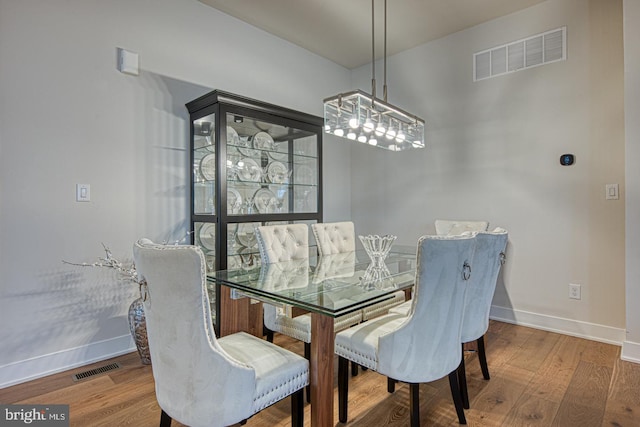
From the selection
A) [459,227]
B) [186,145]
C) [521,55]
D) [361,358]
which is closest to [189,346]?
[361,358]

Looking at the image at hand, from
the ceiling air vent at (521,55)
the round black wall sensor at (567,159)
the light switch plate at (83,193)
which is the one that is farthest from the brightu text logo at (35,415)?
the ceiling air vent at (521,55)

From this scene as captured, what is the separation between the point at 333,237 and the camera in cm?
296

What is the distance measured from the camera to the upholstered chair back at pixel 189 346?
3.65 feet

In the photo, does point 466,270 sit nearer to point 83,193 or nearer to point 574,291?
point 574,291

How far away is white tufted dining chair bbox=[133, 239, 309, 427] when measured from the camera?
1112 mm

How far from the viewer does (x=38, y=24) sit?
2.20m

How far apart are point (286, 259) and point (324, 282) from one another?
0.74 m

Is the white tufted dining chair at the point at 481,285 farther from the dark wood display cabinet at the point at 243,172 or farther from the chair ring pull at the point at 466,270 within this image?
the dark wood display cabinet at the point at 243,172

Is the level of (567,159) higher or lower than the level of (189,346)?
higher

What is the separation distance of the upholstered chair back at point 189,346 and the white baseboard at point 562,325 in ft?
9.49

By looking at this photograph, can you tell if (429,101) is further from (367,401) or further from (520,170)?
(367,401)

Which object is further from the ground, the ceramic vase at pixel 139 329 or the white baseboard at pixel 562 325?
the ceramic vase at pixel 139 329

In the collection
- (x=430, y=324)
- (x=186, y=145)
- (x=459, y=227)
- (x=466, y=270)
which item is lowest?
(x=430, y=324)

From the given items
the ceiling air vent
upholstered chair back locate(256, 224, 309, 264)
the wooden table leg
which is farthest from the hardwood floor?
the ceiling air vent
